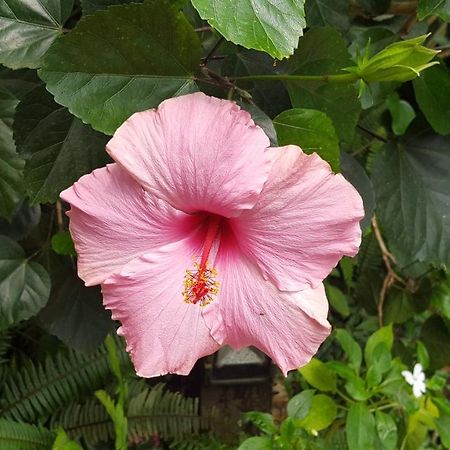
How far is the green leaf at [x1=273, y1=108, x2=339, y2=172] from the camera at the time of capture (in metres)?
0.59

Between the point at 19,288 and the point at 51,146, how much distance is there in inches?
13.9

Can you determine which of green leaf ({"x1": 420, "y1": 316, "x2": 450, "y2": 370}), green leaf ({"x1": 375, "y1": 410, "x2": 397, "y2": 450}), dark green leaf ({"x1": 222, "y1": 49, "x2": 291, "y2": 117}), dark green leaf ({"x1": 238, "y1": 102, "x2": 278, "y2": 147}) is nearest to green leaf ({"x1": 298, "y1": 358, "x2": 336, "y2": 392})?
green leaf ({"x1": 375, "y1": 410, "x2": 397, "y2": 450})

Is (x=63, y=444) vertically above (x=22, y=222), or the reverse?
(x=22, y=222)

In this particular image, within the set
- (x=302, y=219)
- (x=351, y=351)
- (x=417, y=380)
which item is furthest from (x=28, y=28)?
(x=417, y=380)

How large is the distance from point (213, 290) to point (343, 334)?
39.7 inches

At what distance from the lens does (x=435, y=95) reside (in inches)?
33.3

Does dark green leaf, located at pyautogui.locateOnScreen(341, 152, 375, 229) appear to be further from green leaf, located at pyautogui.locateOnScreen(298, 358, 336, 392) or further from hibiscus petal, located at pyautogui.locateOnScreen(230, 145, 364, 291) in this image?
green leaf, located at pyautogui.locateOnScreen(298, 358, 336, 392)

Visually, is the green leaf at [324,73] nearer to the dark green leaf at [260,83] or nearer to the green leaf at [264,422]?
the dark green leaf at [260,83]

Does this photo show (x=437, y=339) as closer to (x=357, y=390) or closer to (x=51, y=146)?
(x=357, y=390)

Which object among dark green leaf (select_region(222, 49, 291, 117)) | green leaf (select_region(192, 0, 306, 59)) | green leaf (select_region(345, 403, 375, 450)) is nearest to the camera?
green leaf (select_region(192, 0, 306, 59))

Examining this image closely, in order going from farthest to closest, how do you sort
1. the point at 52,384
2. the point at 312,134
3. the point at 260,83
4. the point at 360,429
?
the point at 52,384
the point at 360,429
the point at 260,83
the point at 312,134

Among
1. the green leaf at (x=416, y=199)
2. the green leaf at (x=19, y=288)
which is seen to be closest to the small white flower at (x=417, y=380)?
the green leaf at (x=416, y=199)

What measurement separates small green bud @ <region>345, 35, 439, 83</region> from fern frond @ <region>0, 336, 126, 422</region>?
4.78ft

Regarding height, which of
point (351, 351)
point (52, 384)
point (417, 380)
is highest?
point (351, 351)
